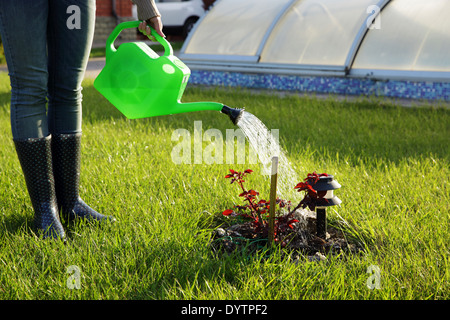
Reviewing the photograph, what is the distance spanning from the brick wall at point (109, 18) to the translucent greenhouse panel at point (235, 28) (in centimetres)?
1024

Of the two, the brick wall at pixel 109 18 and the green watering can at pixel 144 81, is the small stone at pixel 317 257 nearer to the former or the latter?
the green watering can at pixel 144 81

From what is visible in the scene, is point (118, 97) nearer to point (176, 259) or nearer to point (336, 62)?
point (176, 259)

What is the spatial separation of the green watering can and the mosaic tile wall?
3.59m

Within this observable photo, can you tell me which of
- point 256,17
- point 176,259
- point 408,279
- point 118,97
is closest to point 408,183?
point 408,279

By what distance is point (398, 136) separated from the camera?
12.3 ft

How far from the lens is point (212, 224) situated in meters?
2.29

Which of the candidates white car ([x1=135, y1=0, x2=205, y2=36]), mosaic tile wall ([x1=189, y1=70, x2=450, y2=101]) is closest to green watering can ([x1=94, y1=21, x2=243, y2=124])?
mosaic tile wall ([x1=189, y1=70, x2=450, y2=101])

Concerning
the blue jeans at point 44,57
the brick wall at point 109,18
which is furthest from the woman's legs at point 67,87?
the brick wall at point 109,18

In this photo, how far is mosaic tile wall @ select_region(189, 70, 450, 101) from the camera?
4.77 metres

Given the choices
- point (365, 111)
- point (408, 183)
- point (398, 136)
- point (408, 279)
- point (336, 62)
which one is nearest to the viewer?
point (408, 279)

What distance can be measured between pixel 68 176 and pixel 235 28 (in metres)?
4.34

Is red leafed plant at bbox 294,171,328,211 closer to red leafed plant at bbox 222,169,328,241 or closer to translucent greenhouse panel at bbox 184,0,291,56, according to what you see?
red leafed plant at bbox 222,169,328,241

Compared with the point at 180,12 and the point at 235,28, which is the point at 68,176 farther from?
the point at 180,12
